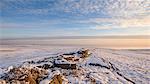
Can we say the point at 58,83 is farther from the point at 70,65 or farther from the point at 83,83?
the point at 70,65

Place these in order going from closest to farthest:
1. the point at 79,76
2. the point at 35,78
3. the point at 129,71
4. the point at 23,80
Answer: the point at 23,80, the point at 35,78, the point at 79,76, the point at 129,71

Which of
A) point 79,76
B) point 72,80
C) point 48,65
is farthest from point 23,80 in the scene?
point 48,65

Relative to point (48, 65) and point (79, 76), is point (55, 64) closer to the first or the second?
point (48, 65)

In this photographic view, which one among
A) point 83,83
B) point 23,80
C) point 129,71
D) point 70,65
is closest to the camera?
point 23,80

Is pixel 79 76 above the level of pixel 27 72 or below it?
below

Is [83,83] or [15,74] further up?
[15,74]

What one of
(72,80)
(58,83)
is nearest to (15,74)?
(58,83)

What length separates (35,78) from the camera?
38.9 feet

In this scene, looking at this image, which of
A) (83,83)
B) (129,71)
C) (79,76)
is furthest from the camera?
(129,71)

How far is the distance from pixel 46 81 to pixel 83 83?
3333mm

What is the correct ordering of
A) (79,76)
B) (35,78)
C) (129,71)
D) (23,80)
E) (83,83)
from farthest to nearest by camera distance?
(129,71) → (79,76) → (83,83) → (35,78) → (23,80)

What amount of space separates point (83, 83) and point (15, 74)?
4944mm

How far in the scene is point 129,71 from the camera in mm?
19906

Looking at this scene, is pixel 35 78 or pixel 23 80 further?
pixel 35 78
